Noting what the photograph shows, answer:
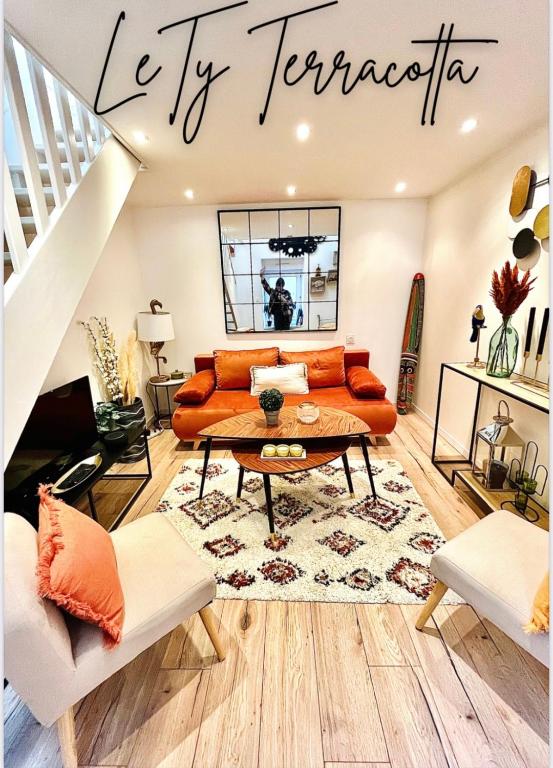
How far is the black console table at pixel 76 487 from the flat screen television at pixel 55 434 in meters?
0.01

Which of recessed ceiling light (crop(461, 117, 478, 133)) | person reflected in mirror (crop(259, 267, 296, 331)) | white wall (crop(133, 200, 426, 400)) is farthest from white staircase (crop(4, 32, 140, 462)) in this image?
recessed ceiling light (crop(461, 117, 478, 133))

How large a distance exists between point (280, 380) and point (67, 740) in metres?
2.67

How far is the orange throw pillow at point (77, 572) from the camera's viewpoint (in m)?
0.89

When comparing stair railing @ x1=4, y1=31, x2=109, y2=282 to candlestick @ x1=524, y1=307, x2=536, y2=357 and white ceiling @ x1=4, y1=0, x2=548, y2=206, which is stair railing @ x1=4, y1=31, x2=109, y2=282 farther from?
candlestick @ x1=524, y1=307, x2=536, y2=357

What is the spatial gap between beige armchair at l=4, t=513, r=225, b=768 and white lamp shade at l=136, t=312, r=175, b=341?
2.42 meters

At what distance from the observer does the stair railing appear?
1.27m

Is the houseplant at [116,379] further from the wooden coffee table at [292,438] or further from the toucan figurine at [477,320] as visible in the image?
the toucan figurine at [477,320]

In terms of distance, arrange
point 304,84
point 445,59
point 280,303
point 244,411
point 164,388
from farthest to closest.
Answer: point 164,388 < point 280,303 < point 244,411 < point 304,84 < point 445,59

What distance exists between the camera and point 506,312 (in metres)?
2.02

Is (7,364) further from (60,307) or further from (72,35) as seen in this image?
(72,35)

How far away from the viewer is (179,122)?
5.95 feet

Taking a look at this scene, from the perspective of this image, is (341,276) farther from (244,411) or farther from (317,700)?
(317,700)

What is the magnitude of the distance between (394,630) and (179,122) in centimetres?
280

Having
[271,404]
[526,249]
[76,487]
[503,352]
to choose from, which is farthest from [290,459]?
[526,249]
